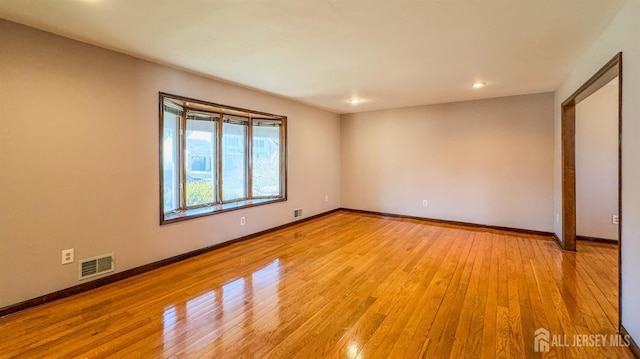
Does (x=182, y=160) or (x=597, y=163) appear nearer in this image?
(x=182, y=160)

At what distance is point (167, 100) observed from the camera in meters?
3.44

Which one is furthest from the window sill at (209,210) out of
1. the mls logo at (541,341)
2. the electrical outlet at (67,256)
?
the mls logo at (541,341)

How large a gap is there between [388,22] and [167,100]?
268 cm

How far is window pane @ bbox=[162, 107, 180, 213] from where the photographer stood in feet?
11.6

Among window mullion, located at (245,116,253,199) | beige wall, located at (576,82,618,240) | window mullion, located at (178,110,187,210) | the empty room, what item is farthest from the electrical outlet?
beige wall, located at (576,82,618,240)

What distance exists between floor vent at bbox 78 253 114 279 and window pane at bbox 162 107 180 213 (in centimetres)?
83

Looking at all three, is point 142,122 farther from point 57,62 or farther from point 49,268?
point 49,268

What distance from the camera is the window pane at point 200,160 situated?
394cm

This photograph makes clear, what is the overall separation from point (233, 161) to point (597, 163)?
5.54 meters

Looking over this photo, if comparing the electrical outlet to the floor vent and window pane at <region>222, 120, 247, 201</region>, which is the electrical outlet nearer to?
the floor vent

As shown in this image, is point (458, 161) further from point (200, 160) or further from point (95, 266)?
point (95, 266)

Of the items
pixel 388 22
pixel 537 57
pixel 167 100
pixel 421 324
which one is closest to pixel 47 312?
pixel 167 100

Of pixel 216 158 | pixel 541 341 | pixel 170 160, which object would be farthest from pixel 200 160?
pixel 541 341

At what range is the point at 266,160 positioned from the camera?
5094 millimetres
